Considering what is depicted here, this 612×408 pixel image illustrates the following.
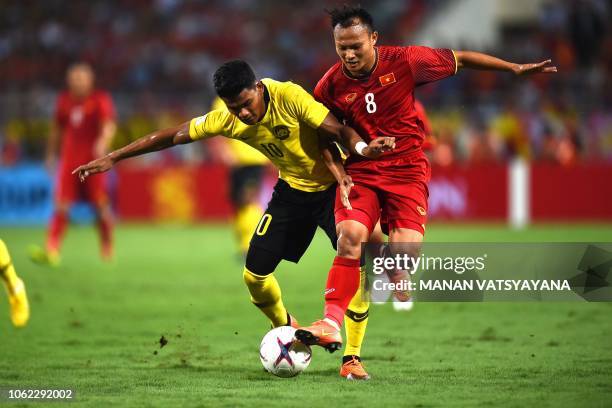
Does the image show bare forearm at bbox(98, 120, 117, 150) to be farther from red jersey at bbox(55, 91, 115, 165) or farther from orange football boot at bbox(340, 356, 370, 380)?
orange football boot at bbox(340, 356, 370, 380)

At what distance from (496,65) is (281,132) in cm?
144

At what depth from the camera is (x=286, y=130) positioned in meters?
6.40

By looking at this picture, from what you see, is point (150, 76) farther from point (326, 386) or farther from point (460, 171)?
point (326, 386)

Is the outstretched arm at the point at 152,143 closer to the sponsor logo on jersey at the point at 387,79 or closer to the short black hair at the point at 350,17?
the short black hair at the point at 350,17

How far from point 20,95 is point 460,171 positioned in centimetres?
924

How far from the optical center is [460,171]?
19.5 metres

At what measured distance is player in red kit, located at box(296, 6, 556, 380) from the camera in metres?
6.28

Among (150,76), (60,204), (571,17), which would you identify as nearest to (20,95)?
(150,76)

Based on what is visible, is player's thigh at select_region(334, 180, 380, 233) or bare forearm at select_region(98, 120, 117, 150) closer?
player's thigh at select_region(334, 180, 380, 233)

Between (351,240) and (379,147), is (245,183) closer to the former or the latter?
(351,240)

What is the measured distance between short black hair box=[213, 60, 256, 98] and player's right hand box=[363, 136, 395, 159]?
82 cm

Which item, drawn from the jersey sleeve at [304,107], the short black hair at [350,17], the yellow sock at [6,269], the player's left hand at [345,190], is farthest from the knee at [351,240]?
the yellow sock at [6,269]

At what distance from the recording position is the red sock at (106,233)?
13.9 m

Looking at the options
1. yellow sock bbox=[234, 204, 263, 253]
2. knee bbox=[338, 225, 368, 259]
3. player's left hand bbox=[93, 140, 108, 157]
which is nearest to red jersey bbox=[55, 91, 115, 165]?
player's left hand bbox=[93, 140, 108, 157]
